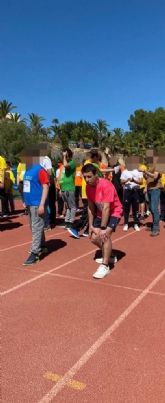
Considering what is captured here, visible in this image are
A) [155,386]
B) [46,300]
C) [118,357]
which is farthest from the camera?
[46,300]

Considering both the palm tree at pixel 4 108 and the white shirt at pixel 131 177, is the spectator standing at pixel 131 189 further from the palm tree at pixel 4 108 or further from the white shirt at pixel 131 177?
the palm tree at pixel 4 108

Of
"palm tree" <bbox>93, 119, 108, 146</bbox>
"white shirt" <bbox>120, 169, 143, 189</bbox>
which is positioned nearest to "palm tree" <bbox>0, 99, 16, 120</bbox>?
"palm tree" <bbox>93, 119, 108, 146</bbox>

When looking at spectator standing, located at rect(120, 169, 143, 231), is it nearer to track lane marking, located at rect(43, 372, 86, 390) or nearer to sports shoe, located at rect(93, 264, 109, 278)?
sports shoe, located at rect(93, 264, 109, 278)

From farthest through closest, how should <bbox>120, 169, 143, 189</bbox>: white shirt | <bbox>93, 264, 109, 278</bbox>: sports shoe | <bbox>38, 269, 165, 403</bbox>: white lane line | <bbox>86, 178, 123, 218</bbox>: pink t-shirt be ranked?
1. <bbox>120, 169, 143, 189</bbox>: white shirt
2. <bbox>86, 178, 123, 218</bbox>: pink t-shirt
3. <bbox>93, 264, 109, 278</bbox>: sports shoe
4. <bbox>38, 269, 165, 403</bbox>: white lane line

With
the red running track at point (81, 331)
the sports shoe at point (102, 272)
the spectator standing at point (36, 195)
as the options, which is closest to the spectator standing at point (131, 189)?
the red running track at point (81, 331)

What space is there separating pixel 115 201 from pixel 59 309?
1.98 m

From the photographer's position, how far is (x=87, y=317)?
399cm

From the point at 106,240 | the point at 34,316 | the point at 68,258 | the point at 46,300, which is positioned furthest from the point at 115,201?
the point at 34,316

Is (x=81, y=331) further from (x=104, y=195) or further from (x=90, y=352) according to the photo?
(x=104, y=195)

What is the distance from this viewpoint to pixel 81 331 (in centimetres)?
368

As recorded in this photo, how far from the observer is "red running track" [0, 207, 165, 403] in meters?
2.81

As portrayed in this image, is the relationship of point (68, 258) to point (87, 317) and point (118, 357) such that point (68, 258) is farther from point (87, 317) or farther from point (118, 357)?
point (118, 357)

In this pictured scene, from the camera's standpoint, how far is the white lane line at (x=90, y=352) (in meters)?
2.75

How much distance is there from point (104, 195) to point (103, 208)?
18 cm
